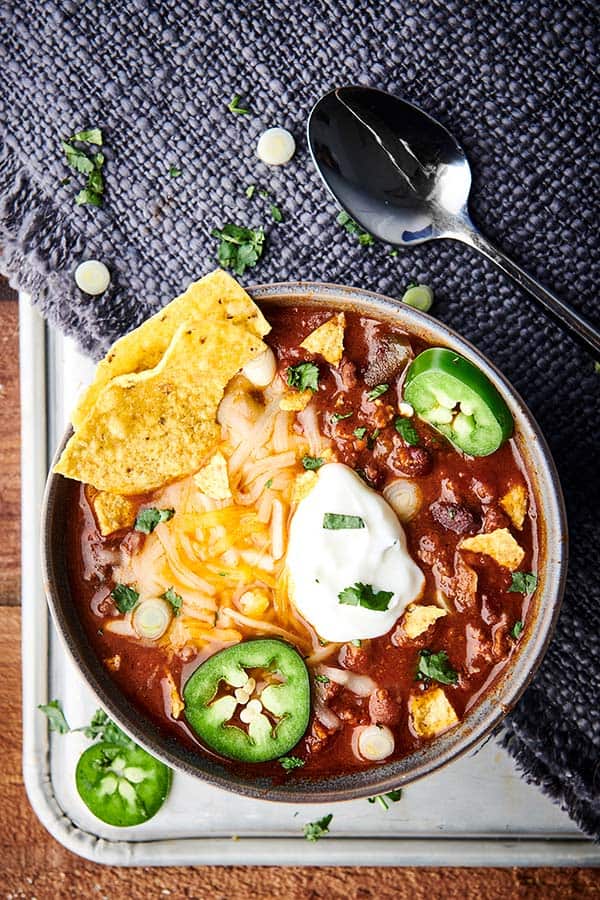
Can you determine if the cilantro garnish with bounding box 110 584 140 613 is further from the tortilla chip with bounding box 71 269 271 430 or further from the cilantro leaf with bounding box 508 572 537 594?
the cilantro leaf with bounding box 508 572 537 594

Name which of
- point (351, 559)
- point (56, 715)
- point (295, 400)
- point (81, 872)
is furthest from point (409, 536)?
point (81, 872)

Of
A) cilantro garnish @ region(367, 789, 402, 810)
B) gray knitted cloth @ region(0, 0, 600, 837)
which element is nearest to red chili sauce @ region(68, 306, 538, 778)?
gray knitted cloth @ region(0, 0, 600, 837)

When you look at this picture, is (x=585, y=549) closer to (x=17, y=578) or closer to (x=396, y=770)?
(x=396, y=770)

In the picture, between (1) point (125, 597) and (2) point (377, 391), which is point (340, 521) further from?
(1) point (125, 597)

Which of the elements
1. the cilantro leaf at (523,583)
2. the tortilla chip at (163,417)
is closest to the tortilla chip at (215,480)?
the tortilla chip at (163,417)

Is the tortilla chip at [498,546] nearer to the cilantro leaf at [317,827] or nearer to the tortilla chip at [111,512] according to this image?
the tortilla chip at [111,512]
